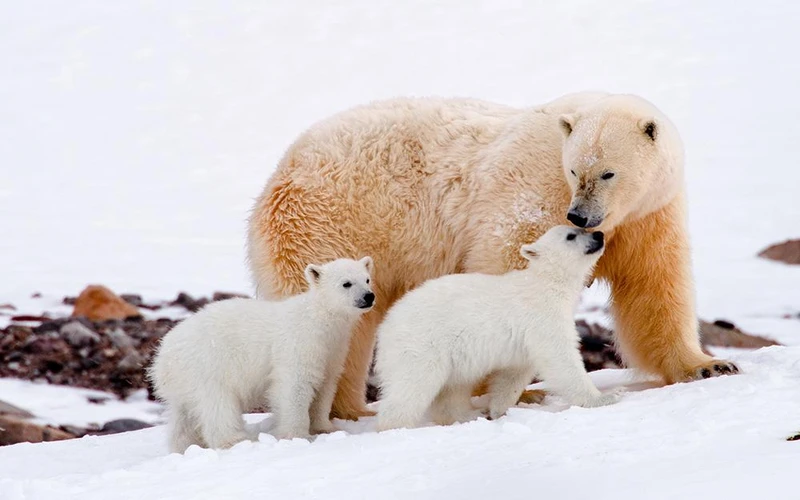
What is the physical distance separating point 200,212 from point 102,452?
605 inches

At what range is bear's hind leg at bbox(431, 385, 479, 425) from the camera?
5414 mm

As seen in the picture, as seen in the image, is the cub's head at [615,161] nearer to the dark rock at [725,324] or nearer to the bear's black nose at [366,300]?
the bear's black nose at [366,300]

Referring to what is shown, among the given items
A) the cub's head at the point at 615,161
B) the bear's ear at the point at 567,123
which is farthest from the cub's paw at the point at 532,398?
the bear's ear at the point at 567,123

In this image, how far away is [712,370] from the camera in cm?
581

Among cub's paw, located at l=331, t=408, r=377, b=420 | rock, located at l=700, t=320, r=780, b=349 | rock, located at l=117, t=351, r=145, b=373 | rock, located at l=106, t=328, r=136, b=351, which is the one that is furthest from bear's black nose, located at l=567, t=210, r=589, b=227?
Answer: rock, located at l=106, t=328, r=136, b=351

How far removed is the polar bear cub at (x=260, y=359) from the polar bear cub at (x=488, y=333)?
1.15 ft

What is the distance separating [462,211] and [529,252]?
77 centimetres

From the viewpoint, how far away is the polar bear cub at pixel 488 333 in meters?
5.12

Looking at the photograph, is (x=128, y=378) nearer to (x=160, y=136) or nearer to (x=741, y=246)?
(x=741, y=246)

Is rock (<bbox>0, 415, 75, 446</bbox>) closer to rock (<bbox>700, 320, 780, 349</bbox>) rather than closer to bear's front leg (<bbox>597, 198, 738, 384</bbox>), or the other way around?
bear's front leg (<bbox>597, 198, 738, 384</bbox>)

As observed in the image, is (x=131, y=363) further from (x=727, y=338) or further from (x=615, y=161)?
(x=615, y=161)

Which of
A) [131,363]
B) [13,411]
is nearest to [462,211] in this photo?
[13,411]

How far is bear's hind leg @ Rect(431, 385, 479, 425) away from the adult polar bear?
2.38 ft

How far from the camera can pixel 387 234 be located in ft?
20.5
